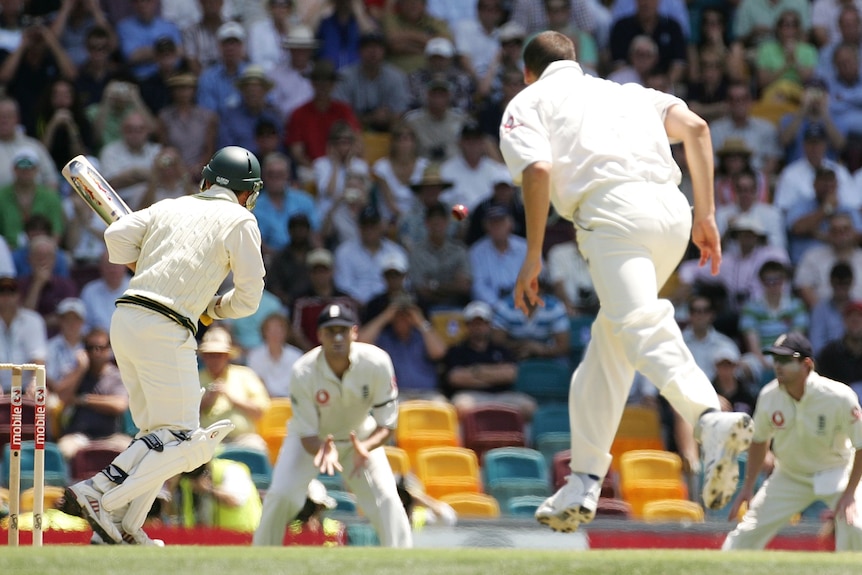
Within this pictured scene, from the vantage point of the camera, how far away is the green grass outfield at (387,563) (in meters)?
5.83

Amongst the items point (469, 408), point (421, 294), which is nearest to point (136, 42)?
point (421, 294)

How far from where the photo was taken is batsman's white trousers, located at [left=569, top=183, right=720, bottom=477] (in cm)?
662

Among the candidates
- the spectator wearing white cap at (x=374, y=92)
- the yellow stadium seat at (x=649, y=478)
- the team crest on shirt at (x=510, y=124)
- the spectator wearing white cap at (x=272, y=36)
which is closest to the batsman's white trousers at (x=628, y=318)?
the team crest on shirt at (x=510, y=124)

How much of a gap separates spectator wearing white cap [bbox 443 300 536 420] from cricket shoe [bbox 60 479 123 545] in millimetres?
6182

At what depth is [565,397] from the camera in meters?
13.1

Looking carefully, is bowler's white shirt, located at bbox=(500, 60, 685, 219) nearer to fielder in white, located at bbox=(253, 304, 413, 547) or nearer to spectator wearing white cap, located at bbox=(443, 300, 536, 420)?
fielder in white, located at bbox=(253, 304, 413, 547)

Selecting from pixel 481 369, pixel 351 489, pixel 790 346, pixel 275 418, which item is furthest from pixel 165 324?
pixel 481 369

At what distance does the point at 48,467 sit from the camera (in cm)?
1129

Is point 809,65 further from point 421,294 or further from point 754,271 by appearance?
point 421,294

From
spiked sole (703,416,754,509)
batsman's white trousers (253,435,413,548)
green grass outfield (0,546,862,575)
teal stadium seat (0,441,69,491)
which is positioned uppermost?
spiked sole (703,416,754,509)

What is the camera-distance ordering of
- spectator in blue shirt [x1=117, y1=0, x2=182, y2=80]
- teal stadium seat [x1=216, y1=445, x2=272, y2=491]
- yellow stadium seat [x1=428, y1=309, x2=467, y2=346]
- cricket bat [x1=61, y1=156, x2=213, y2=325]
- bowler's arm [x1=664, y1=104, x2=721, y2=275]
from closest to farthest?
bowler's arm [x1=664, y1=104, x2=721, y2=275] → cricket bat [x1=61, y1=156, x2=213, y2=325] → teal stadium seat [x1=216, y1=445, x2=272, y2=491] → yellow stadium seat [x1=428, y1=309, x2=467, y2=346] → spectator in blue shirt [x1=117, y1=0, x2=182, y2=80]

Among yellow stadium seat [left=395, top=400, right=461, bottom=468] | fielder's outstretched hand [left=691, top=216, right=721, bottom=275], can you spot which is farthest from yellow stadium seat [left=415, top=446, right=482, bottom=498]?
fielder's outstretched hand [left=691, top=216, right=721, bottom=275]

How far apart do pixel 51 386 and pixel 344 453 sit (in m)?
3.03

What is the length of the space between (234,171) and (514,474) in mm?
5272
